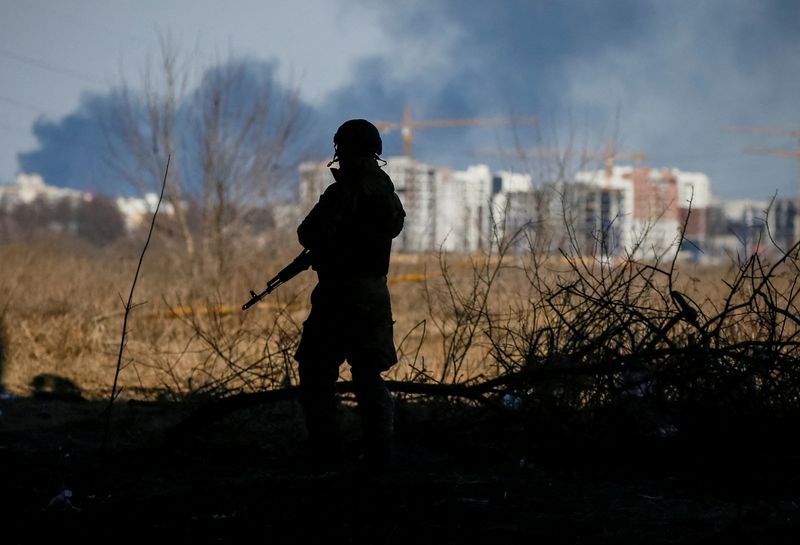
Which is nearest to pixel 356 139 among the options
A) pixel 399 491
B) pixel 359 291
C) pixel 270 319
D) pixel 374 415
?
pixel 359 291

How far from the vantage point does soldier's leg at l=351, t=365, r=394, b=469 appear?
4.05m

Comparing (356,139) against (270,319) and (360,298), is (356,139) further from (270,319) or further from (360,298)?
(270,319)

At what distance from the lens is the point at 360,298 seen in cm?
402

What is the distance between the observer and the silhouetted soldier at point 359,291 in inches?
158

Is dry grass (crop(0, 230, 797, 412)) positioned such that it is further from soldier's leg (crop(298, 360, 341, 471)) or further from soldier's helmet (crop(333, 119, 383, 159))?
soldier's helmet (crop(333, 119, 383, 159))

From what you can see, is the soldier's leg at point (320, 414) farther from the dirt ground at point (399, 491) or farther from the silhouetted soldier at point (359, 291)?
the dirt ground at point (399, 491)

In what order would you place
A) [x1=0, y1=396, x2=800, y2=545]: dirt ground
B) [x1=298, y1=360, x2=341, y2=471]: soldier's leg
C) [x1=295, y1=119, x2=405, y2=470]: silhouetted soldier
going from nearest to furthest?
[x1=0, y1=396, x2=800, y2=545]: dirt ground → [x1=295, y1=119, x2=405, y2=470]: silhouetted soldier → [x1=298, y1=360, x2=341, y2=471]: soldier's leg

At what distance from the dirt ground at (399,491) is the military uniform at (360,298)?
324 millimetres

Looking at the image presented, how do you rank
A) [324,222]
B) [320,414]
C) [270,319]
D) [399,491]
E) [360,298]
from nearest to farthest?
[399,491]
[324,222]
[360,298]
[320,414]
[270,319]

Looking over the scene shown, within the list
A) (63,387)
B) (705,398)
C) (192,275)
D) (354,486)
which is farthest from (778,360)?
(192,275)

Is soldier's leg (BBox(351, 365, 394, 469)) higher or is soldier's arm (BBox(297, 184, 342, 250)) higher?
soldier's arm (BBox(297, 184, 342, 250))

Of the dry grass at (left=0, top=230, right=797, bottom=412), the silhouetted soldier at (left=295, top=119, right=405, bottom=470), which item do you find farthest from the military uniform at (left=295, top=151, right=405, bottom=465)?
the dry grass at (left=0, top=230, right=797, bottom=412)

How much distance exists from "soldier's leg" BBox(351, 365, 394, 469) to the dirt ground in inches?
3.8

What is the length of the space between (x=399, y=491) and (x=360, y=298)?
83cm
